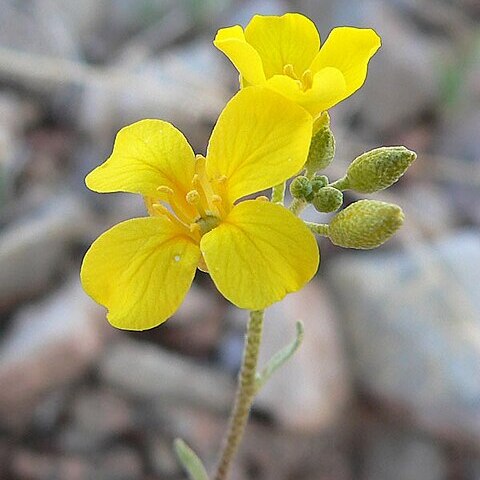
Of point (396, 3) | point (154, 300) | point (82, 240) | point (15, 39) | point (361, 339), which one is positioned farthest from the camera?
point (396, 3)

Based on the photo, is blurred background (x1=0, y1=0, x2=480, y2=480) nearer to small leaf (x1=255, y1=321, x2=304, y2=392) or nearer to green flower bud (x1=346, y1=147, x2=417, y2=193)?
small leaf (x1=255, y1=321, x2=304, y2=392)

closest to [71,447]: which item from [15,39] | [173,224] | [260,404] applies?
[260,404]

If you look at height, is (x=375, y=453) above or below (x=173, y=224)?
below

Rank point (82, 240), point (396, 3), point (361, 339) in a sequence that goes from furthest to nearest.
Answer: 1. point (396, 3)
2. point (82, 240)
3. point (361, 339)

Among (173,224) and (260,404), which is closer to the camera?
(173,224)

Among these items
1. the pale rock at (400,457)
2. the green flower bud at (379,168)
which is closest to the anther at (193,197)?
the green flower bud at (379,168)

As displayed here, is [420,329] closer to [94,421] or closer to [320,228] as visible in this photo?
[94,421]

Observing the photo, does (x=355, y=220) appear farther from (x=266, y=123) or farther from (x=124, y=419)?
(x=124, y=419)
